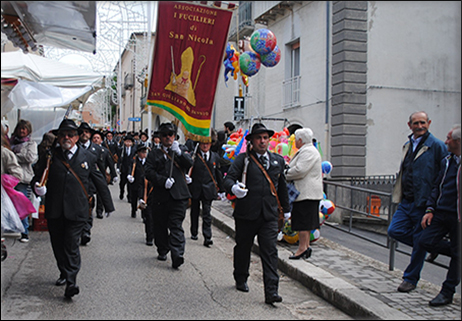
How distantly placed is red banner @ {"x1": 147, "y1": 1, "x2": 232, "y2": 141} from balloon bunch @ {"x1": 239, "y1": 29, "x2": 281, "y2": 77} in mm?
5542

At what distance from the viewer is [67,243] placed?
529 cm

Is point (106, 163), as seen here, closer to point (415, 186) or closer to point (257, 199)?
point (257, 199)

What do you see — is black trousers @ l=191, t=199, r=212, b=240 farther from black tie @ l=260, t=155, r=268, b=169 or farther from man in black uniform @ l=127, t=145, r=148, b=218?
black tie @ l=260, t=155, r=268, b=169

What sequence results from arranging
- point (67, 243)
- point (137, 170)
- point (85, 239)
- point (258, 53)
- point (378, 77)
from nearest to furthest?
point (67, 243) → point (85, 239) → point (137, 170) → point (258, 53) → point (378, 77)

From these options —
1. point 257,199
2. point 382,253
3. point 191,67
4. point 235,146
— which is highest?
point 191,67

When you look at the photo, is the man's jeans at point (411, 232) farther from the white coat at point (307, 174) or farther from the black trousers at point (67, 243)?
the black trousers at point (67, 243)

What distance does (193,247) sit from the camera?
823 centimetres

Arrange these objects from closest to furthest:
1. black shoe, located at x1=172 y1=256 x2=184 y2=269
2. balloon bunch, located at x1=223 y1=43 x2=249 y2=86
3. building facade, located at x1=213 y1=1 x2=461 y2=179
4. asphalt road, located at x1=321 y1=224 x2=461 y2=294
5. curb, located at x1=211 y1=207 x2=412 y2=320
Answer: curb, located at x1=211 y1=207 x2=412 y2=320
black shoe, located at x1=172 y1=256 x2=184 y2=269
asphalt road, located at x1=321 y1=224 x2=461 y2=294
balloon bunch, located at x1=223 y1=43 x2=249 y2=86
building facade, located at x1=213 y1=1 x2=461 y2=179

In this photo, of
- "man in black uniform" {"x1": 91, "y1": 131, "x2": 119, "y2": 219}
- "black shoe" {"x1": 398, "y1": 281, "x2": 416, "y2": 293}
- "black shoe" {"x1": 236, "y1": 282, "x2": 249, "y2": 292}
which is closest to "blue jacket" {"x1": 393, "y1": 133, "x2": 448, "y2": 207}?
"black shoe" {"x1": 398, "y1": 281, "x2": 416, "y2": 293}

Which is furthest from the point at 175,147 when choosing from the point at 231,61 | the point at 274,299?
the point at 231,61

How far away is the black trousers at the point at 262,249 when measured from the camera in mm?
5242

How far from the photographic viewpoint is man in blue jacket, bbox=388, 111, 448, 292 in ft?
17.4

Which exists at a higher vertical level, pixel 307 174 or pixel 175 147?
pixel 175 147

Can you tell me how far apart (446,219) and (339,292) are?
1362 mm
